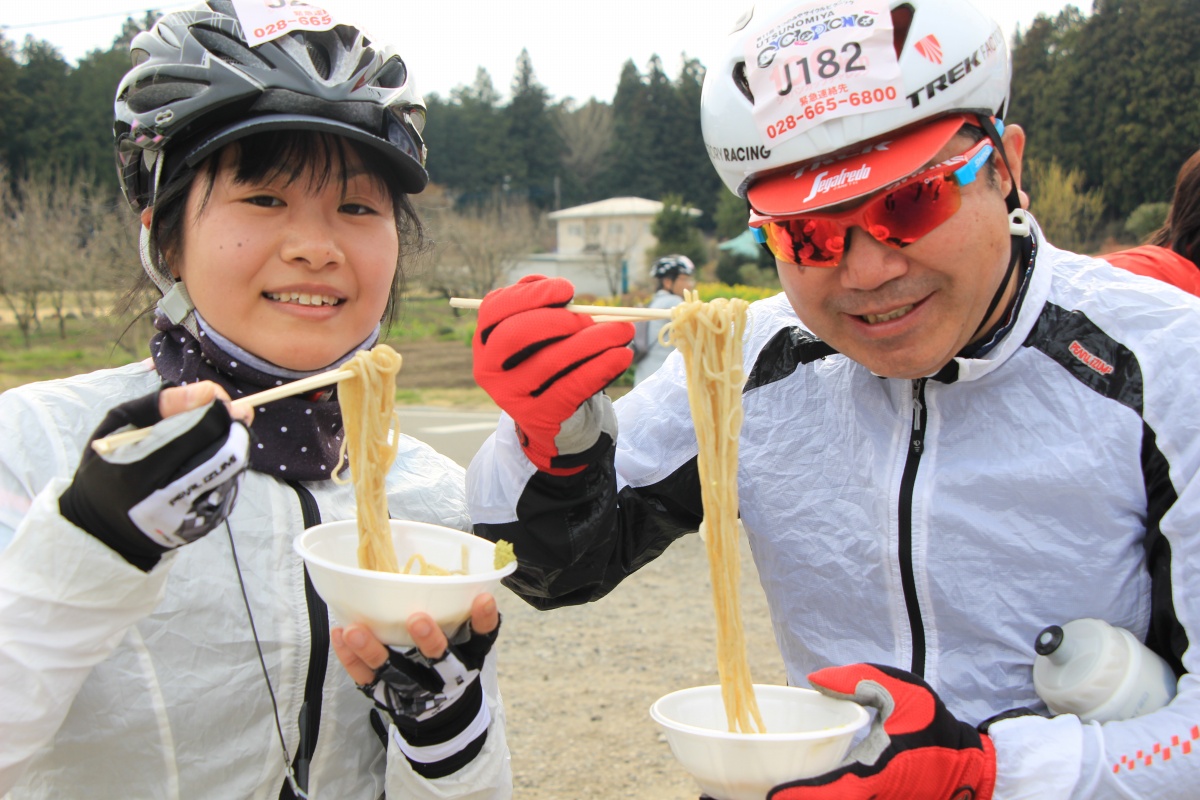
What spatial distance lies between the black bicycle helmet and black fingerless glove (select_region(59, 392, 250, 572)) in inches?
31.0

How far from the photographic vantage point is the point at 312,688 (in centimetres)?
209

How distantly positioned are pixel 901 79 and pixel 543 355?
3.11 ft

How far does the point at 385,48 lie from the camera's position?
2475mm

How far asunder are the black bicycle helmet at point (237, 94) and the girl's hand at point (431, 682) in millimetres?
1094

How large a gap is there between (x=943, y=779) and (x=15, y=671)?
1.65m

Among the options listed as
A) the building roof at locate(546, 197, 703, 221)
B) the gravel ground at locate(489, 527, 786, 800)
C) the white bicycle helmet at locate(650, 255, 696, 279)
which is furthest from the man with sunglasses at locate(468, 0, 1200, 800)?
the building roof at locate(546, 197, 703, 221)

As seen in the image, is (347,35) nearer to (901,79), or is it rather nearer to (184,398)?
(184,398)

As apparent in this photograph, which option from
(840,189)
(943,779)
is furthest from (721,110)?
(943,779)

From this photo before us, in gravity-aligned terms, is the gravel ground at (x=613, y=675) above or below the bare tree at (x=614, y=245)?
below

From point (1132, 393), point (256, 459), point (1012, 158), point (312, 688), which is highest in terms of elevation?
point (1012, 158)

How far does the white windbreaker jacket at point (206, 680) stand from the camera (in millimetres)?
1921

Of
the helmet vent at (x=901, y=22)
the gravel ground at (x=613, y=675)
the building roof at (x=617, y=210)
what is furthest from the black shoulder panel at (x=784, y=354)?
the building roof at (x=617, y=210)

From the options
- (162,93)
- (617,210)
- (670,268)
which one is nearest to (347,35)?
(162,93)

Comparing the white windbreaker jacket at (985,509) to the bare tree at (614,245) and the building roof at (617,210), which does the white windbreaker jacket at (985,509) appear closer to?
the bare tree at (614,245)
